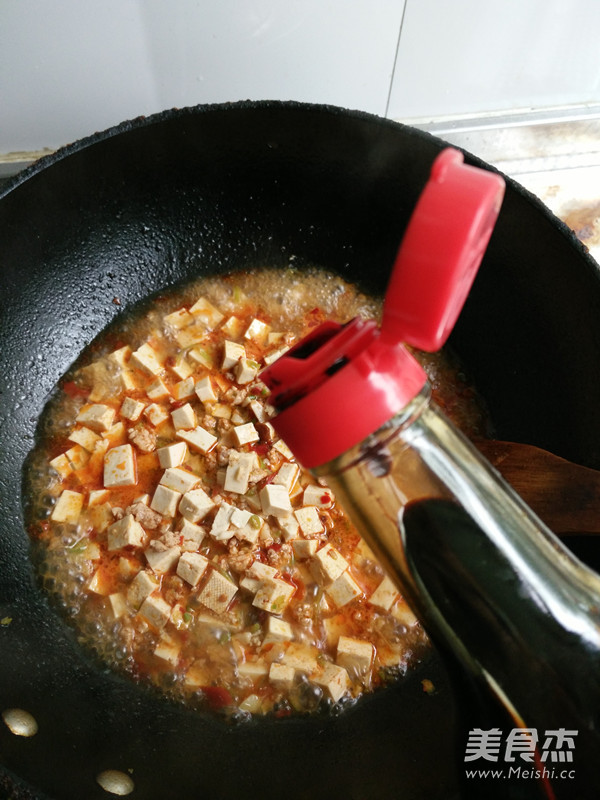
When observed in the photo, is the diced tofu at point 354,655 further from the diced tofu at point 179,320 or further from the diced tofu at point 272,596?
the diced tofu at point 179,320

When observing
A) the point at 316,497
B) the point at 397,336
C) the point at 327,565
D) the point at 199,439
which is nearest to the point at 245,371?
the point at 199,439

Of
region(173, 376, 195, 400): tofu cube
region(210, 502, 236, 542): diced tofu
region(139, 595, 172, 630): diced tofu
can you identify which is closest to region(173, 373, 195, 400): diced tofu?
region(173, 376, 195, 400): tofu cube

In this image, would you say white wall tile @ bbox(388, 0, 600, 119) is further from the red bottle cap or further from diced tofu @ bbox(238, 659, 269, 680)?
diced tofu @ bbox(238, 659, 269, 680)

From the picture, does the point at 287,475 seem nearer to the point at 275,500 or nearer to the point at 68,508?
the point at 275,500

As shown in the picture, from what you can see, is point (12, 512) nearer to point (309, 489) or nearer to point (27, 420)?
point (27, 420)

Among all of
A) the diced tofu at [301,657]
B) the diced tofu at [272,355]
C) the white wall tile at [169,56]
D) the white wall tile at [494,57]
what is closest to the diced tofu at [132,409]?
the diced tofu at [272,355]

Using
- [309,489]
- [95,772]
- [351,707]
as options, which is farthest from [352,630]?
[95,772]

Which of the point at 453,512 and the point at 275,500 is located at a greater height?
the point at 453,512
